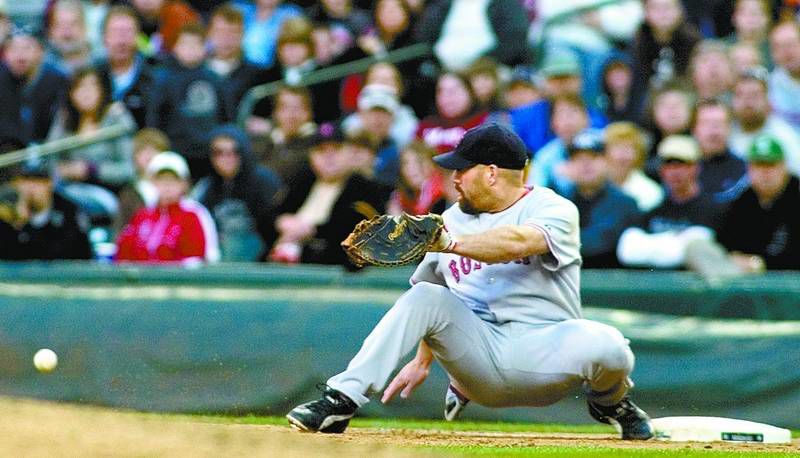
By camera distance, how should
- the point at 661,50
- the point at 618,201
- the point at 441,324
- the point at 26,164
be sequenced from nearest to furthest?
the point at 441,324 < the point at 618,201 < the point at 661,50 < the point at 26,164

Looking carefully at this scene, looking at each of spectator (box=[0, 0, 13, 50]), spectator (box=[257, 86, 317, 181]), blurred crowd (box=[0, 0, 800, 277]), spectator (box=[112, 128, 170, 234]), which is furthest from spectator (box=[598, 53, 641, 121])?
spectator (box=[0, 0, 13, 50])

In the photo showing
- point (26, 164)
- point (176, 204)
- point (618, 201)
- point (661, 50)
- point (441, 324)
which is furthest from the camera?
point (26, 164)

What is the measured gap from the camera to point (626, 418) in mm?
7188

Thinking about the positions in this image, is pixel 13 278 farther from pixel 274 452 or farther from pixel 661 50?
pixel 274 452

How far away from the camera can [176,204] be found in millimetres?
11500

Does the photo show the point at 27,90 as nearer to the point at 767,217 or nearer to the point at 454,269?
the point at 767,217

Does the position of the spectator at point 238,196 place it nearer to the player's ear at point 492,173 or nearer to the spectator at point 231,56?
the spectator at point 231,56

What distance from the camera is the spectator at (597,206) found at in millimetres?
10570

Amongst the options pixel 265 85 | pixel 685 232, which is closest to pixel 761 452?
pixel 685 232

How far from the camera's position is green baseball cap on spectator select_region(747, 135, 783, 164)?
33.3 ft

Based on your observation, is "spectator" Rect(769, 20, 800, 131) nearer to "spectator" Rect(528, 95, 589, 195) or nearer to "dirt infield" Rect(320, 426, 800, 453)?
"spectator" Rect(528, 95, 589, 195)

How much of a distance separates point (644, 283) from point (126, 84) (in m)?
6.21

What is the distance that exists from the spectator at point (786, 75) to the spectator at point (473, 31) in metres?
2.23

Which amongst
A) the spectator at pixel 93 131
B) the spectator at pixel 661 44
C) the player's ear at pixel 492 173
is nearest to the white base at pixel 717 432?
the player's ear at pixel 492 173
